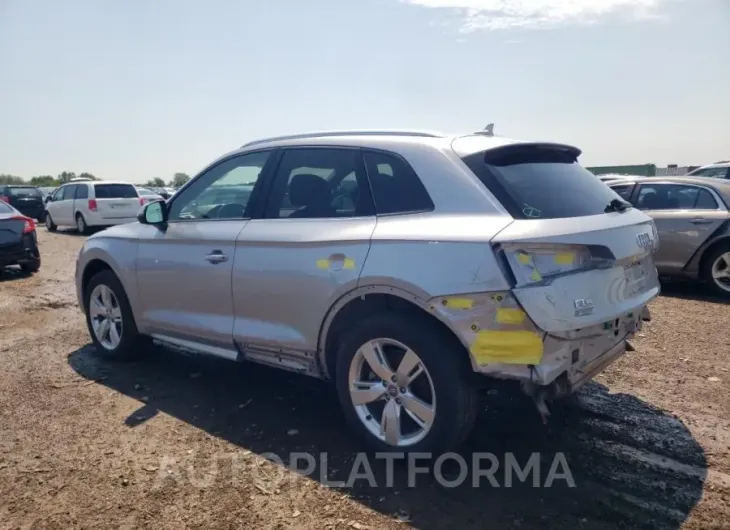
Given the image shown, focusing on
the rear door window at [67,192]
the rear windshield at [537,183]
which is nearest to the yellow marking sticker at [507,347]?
the rear windshield at [537,183]

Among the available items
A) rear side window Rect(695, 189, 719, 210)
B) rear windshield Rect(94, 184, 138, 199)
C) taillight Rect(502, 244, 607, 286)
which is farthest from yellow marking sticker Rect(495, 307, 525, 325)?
rear windshield Rect(94, 184, 138, 199)

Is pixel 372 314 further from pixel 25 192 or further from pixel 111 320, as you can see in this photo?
pixel 25 192

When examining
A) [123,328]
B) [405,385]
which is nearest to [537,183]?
[405,385]

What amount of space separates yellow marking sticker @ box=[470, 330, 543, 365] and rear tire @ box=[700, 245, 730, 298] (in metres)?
5.95

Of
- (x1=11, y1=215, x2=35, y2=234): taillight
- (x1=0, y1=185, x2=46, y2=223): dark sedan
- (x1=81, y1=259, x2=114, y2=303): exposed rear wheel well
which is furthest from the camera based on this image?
(x1=0, y1=185, x2=46, y2=223): dark sedan

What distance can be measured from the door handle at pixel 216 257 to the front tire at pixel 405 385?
47.2 inches

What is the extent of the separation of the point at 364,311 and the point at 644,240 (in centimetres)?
169

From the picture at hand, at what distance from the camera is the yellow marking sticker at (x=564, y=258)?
2.88 metres

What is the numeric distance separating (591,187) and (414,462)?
76.9 inches

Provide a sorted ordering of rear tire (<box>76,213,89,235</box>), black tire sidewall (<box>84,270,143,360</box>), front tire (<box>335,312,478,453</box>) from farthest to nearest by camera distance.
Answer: rear tire (<box>76,213,89,235</box>)
black tire sidewall (<box>84,270,143,360</box>)
front tire (<box>335,312,478,453</box>)

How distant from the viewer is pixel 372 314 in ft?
11.0

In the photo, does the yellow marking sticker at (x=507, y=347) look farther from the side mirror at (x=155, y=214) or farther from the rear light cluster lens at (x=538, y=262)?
the side mirror at (x=155, y=214)

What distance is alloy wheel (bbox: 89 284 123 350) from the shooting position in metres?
5.20

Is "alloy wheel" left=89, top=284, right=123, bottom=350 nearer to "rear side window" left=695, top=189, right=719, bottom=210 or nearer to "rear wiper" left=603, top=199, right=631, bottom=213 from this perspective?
"rear wiper" left=603, top=199, right=631, bottom=213
